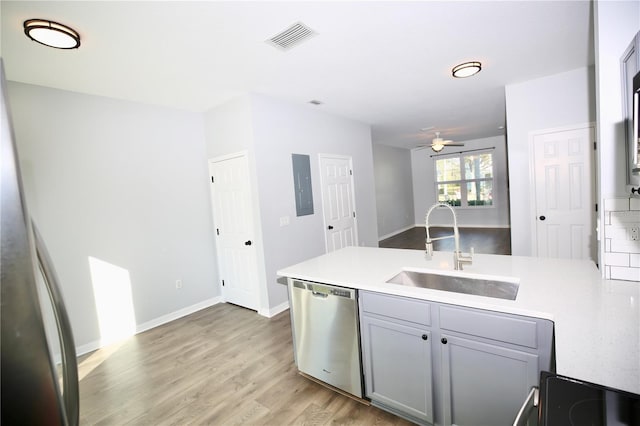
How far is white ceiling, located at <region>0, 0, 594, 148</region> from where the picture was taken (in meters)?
1.95

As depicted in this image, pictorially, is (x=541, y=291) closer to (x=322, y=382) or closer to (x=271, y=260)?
(x=322, y=382)

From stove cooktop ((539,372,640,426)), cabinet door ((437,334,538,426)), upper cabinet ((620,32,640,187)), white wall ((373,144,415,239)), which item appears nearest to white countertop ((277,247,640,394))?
stove cooktop ((539,372,640,426))

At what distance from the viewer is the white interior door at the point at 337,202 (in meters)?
4.43

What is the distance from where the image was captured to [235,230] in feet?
12.6

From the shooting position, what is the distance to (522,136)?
12.5 feet

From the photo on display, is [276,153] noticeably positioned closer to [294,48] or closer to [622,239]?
[294,48]

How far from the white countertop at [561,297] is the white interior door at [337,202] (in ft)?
6.58

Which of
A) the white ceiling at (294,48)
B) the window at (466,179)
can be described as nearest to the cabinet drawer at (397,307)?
the white ceiling at (294,48)

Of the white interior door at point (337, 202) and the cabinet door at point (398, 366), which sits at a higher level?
the white interior door at point (337, 202)

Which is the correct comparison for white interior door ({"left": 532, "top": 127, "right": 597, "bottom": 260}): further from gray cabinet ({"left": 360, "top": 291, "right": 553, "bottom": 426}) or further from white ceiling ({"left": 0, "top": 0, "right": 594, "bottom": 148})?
gray cabinet ({"left": 360, "top": 291, "right": 553, "bottom": 426})

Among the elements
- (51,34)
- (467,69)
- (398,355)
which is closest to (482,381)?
(398,355)

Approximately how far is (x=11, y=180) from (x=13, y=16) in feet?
7.25

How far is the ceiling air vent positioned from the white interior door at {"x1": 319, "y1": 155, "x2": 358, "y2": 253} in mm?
2056

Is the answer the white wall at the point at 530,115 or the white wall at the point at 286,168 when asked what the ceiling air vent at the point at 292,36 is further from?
the white wall at the point at 530,115
